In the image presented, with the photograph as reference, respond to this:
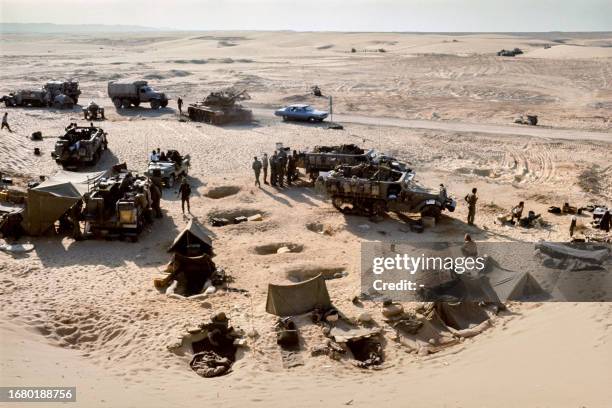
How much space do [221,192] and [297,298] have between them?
9.15 meters

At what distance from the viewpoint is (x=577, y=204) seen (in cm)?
1964

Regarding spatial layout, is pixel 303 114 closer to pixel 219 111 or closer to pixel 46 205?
pixel 219 111

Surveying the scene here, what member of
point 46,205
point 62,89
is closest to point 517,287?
point 46,205

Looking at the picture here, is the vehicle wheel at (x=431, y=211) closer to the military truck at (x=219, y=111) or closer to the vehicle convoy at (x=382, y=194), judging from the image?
the vehicle convoy at (x=382, y=194)

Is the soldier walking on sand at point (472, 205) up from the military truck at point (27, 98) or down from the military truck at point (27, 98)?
down

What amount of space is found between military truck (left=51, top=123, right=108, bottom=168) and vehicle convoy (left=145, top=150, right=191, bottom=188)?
3.28m

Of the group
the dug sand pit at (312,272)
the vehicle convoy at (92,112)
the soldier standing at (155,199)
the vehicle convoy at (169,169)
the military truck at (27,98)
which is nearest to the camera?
the dug sand pit at (312,272)

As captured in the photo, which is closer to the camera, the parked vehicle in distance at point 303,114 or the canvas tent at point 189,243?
the canvas tent at point 189,243

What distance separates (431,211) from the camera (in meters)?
17.6

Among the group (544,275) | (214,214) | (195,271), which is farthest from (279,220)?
(544,275)

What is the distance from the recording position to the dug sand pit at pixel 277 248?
1585 centimetres

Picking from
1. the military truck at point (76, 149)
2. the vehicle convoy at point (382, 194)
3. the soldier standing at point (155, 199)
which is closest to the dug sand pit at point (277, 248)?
the vehicle convoy at point (382, 194)

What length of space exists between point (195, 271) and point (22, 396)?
608 cm

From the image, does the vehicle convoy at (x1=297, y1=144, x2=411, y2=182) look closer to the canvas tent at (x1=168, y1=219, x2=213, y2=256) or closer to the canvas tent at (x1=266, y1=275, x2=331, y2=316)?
the canvas tent at (x1=168, y1=219, x2=213, y2=256)
